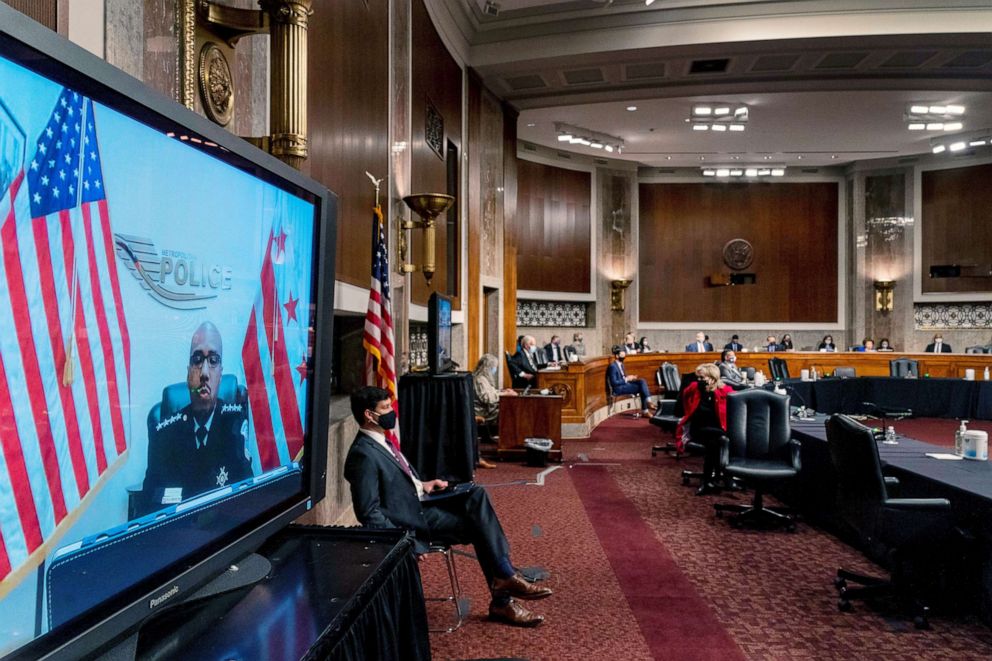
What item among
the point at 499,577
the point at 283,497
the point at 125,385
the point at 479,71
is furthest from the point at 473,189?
the point at 125,385

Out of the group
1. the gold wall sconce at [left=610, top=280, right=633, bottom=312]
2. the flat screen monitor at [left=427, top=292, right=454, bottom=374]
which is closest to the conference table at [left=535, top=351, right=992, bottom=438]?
the gold wall sconce at [left=610, top=280, right=633, bottom=312]

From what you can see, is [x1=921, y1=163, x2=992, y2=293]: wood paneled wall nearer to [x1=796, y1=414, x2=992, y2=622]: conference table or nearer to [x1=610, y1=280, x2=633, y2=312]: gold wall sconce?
[x1=610, y1=280, x2=633, y2=312]: gold wall sconce

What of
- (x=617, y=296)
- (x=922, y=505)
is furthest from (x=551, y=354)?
(x=922, y=505)

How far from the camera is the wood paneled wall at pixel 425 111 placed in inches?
291

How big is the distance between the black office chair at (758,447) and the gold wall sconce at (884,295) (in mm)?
13628

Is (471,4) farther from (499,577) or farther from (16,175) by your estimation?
(16,175)

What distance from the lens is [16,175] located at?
1047 millimetres

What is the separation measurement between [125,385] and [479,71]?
10039mm

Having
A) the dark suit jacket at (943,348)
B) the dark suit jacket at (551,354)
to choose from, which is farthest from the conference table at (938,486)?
the dark suit jacket at (943,348)

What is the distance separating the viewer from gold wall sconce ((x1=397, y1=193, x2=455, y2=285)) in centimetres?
616

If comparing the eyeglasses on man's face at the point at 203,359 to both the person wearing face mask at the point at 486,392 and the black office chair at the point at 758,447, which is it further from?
the person wearing face mask at the point at 486,392

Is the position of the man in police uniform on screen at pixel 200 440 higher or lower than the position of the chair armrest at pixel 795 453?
higher

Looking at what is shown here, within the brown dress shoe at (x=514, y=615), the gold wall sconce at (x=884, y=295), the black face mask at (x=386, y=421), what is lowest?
the brown dress shoe at (x=514, y=615)

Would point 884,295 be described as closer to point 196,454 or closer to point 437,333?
point 437,333
